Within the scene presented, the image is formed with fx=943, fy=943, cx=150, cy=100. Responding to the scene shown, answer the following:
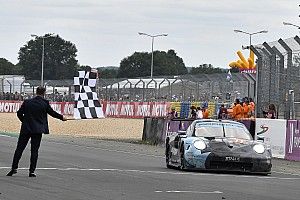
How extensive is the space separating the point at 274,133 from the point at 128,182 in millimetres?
11349

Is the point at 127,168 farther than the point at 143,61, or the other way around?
the point at 143,61

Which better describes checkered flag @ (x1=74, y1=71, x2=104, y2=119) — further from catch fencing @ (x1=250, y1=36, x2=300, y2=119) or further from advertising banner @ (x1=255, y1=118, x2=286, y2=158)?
advertising banner @ (x1=255, y1=118, x2=286, y2=158)

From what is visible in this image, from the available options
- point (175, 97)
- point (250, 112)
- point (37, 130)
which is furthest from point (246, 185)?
point (175, 97)

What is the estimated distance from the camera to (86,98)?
108ft

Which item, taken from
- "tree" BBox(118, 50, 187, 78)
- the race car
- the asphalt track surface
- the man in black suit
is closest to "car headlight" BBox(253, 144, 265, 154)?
the race car

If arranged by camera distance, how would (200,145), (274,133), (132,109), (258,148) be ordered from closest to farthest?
(200,145) < (258,148) < (274,133) < (132,109)

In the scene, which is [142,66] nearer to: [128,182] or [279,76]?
[279,76]

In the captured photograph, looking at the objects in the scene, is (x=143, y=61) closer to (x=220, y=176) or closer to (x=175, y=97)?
(x=175, y=97)

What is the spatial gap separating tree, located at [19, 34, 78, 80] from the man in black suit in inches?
5318

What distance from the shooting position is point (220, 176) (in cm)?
1739

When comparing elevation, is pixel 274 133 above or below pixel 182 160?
above

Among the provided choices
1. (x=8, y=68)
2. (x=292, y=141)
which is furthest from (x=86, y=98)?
(x=8, y=68)

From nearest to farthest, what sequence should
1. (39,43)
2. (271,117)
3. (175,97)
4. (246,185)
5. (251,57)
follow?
1. (246,185)
2. (271,117)
3. (175,97)
4. (251,57)
5. (39,43)

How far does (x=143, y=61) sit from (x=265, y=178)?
5515 inches
